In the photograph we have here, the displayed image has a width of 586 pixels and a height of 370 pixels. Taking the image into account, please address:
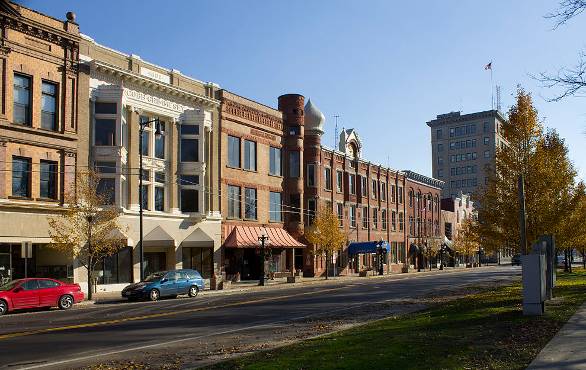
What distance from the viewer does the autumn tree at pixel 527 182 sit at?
89.0 ft

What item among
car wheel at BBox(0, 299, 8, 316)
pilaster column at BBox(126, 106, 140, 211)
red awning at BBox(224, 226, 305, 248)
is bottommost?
car wheel at BBox(0, 299, 8, 316)

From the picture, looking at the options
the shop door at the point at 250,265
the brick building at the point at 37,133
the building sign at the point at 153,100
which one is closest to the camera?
the brick building at the point at 37,133

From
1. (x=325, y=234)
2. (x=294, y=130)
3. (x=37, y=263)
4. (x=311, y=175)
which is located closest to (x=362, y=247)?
(x=311, y=175)

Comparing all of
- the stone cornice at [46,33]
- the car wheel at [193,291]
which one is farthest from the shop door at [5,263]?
the stone cornice at [46,33]

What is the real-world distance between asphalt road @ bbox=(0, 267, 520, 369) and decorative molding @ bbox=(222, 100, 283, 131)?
22261 millimetres

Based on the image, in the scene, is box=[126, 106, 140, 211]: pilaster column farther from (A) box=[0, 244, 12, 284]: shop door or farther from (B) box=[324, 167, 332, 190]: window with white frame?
(B) box=[324, 167, 332, 190]: window with white frame

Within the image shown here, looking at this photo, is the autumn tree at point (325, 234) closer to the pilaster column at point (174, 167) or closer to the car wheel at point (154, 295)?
the pilaster column at point (174, 167)

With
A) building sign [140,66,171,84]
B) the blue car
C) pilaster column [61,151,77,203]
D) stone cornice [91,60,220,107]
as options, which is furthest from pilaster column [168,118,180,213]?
the blue car

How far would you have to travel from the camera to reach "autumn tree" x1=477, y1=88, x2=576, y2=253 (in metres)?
27.1

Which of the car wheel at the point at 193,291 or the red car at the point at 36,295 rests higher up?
the red car at the point at 36,295

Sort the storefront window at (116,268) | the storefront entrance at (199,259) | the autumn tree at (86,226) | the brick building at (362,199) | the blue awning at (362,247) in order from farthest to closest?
the blue awning at (362,247), the brick building at (362,199), the storefront entrance at (199,259), the storefront window at (116,268), the autumn tree at (86,226)

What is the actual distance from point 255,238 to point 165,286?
17576 mm

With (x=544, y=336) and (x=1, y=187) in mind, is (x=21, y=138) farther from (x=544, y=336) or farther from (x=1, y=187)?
(x=544, y=336)

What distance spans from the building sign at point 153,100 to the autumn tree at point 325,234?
1628 centimetres
